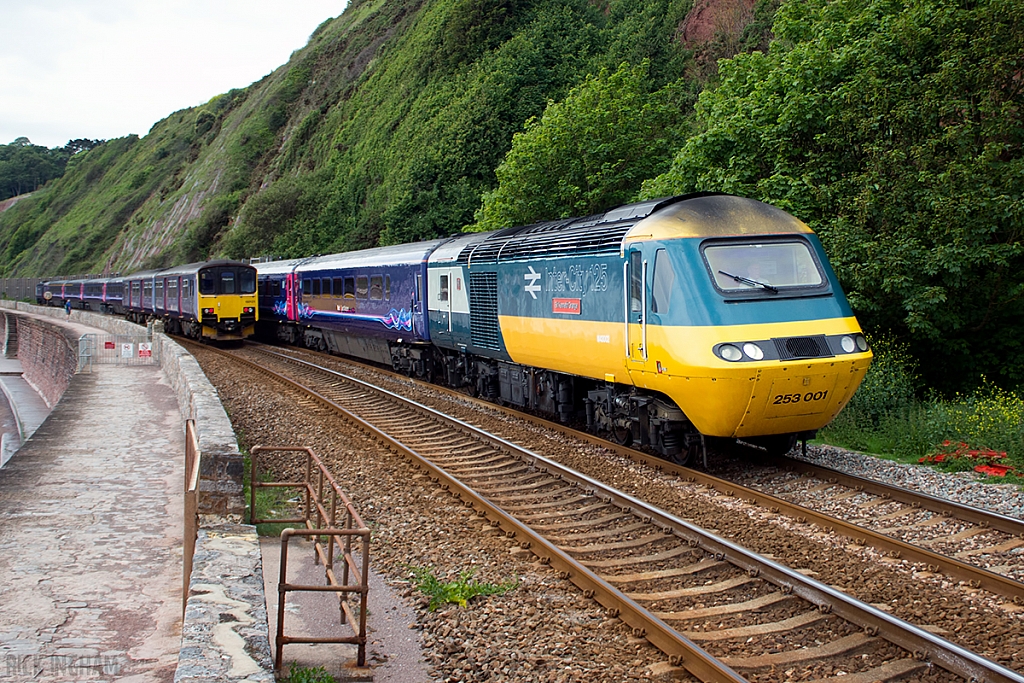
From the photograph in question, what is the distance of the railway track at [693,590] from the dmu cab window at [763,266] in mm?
2654

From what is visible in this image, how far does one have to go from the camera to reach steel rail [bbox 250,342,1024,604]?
6328 mm

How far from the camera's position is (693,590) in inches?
256

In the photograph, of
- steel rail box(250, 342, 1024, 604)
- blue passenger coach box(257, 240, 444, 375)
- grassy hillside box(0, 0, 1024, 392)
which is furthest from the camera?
blue passenger coach box(257, 240, 444, 375)

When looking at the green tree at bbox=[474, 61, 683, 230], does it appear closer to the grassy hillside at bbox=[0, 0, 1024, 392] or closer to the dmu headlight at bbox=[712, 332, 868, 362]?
the grassy hillside at bbox=[0, 0, 1024, 392]

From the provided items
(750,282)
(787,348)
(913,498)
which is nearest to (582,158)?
(750,282)

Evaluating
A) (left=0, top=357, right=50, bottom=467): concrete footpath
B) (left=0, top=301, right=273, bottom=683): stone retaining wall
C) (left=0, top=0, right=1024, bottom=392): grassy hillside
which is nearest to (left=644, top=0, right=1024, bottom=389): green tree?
(left=0, top=0, right=1024, bottom=392): grassy hillside

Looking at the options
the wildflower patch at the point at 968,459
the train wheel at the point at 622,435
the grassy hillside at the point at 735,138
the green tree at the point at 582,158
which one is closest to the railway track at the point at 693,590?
the train wheel at the point at 622,435

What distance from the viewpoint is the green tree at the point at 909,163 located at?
1319 cm

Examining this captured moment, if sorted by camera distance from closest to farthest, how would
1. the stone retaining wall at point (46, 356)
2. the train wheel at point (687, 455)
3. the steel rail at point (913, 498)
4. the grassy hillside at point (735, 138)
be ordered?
the steel rail at point (913, 498) → the train wheel at point (687, 455) → the grassy hillside at point (735, 138) → the stone retaining wall at point (46, 356)

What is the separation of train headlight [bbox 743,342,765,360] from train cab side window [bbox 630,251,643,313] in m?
1.46

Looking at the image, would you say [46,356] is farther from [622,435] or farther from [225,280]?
[622,435]

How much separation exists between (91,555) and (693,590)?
4.92 m

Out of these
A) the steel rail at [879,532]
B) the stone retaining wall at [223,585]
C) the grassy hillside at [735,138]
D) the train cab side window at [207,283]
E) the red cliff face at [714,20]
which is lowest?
the steel rail at [879,532]

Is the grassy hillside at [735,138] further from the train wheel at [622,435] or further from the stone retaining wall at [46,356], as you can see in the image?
the stone retaining wall at [46,356]
